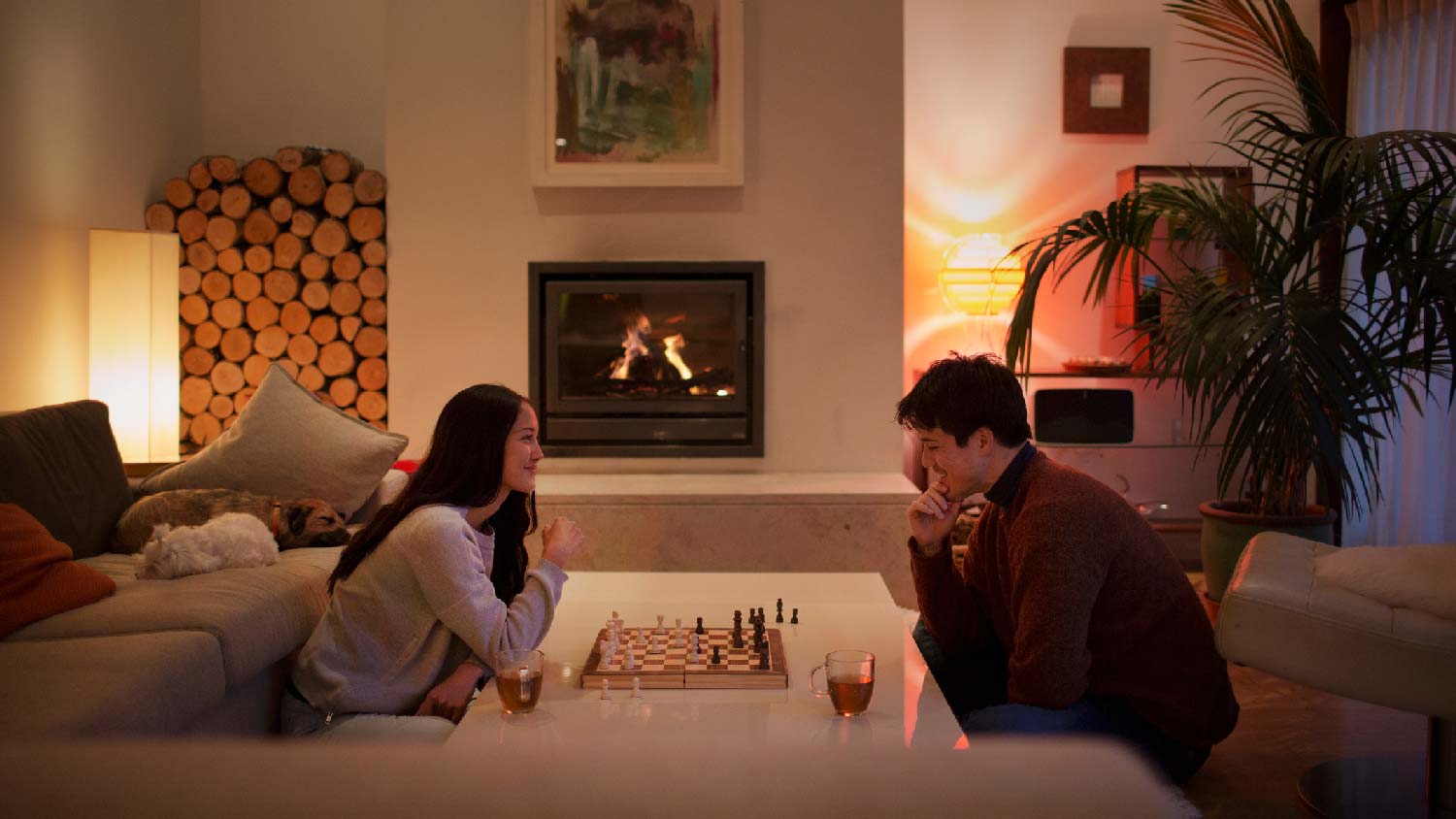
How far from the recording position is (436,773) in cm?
29

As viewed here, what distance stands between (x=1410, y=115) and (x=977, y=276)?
165 centimetres

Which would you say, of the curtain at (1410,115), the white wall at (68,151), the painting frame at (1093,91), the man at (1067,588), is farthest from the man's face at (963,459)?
the painting frame at (1093,91)

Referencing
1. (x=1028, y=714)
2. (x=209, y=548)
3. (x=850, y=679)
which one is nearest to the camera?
(x=850, y=679)

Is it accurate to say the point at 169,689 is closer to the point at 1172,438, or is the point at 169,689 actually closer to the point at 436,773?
the point at 436,773

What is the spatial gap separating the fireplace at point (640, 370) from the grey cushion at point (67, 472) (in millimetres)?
1607

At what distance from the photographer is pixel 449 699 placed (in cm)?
Result: 195

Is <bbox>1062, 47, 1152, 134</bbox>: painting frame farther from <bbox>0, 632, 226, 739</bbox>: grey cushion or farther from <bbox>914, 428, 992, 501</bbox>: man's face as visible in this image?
<bbox>0, 632, 226, 739</bbox>: grey cushion

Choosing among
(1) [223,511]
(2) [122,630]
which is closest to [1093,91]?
(1) [223,511]

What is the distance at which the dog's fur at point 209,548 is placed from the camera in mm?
2525

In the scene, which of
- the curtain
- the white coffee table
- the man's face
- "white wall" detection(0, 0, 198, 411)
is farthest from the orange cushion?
the curtain

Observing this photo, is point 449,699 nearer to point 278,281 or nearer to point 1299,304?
point 1299,304

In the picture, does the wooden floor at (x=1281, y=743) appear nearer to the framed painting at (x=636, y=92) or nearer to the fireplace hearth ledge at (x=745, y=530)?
the fireplace hearth ledge at (x=745, y=530)

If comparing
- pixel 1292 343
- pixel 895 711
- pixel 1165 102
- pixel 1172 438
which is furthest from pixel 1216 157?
pixel 895 711

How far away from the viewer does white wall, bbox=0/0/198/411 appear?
3934 millimetres
